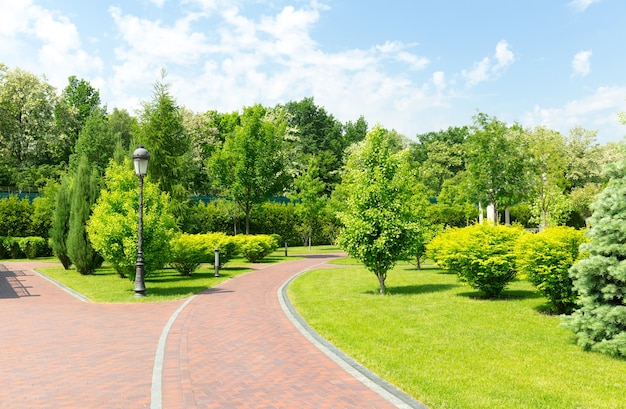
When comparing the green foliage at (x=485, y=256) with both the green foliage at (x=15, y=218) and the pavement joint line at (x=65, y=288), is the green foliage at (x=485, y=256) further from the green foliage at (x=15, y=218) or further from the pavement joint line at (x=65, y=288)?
the green foliage at (x=15, y=218)

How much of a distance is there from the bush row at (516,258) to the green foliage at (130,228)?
30.4 ft

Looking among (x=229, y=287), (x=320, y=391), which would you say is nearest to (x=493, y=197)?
(x=229, y=287)

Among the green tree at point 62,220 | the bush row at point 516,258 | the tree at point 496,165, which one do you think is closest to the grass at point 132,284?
the green tree at point 62,220

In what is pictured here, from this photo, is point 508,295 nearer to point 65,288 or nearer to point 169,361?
point 169,361

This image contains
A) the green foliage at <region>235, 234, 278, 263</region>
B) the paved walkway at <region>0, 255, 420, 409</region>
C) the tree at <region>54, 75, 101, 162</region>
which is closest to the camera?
the paved walkway at <region>0, 255, 420, 409</region>

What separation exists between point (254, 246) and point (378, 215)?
14.5 meters

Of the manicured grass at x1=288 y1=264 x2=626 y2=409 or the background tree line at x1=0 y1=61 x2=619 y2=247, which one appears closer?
the manicured grass at x1=288 y1=264 x2=626 y2=409

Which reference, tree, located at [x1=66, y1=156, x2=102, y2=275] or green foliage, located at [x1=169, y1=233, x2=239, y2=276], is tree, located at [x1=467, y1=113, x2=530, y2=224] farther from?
tree, located at [x1=66, y1=156, x2=102, y2=275]

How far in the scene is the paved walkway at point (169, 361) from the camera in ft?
20.5

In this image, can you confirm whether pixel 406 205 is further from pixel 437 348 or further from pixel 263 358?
pixel 263 358

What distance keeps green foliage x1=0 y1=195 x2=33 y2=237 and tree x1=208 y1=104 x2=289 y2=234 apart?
1338 centimetres

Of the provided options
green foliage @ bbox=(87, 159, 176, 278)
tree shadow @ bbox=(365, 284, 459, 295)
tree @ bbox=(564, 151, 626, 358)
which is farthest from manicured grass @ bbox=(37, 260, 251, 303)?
tree @ bbox=(564, 151, 626, 358)

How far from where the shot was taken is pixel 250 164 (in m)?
35.1

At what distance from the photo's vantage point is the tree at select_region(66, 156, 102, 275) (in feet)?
74.8
